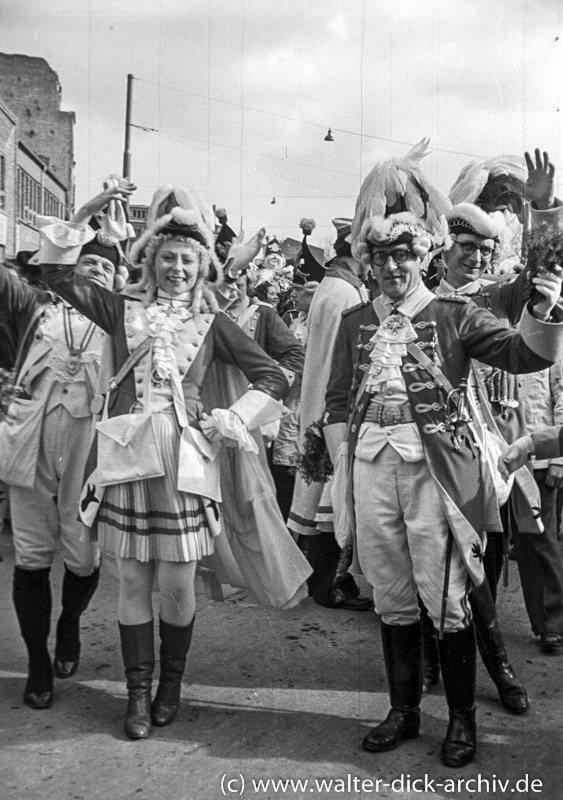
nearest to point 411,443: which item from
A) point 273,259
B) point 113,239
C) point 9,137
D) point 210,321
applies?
point 210,321

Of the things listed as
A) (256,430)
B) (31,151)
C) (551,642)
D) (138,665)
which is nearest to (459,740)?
(138,665)

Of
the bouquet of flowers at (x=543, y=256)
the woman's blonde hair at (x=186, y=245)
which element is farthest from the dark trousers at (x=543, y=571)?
the woman's blonde hair at (x=186, y=245)

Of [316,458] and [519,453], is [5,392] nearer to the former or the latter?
[316,458]

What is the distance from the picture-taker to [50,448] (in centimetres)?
370

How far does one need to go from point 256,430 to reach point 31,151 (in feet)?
4.53

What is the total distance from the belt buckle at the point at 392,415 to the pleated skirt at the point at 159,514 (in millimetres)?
742

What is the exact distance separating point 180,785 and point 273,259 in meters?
4.98

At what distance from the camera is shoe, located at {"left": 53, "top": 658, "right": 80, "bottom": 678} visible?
12.7 ft

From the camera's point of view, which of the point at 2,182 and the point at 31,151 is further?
the point at 31,151

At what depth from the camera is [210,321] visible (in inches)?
141

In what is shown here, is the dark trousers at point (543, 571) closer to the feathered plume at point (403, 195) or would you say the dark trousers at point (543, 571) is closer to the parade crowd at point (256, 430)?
the parade crowd at point (256, 430)

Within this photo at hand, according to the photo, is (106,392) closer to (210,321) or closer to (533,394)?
(210,321)

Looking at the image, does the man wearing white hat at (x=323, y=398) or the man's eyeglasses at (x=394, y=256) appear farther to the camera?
the man wearing white hat at (x=323, y=398)

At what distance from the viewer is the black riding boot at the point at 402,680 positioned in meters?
3.38
